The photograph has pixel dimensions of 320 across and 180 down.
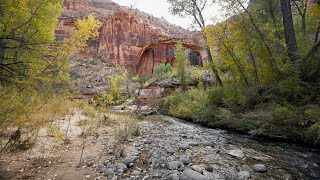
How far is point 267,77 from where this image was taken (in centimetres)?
759

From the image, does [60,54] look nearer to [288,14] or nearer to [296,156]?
[296,156]

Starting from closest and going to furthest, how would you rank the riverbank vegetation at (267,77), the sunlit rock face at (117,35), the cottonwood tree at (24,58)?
the cottonwood tree at (24,58), the riverbank vegetation at (267,77), the sunlit rock face at (117,35)

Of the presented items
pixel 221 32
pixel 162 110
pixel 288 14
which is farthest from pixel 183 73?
pixel 288 14

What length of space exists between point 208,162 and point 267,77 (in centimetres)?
528

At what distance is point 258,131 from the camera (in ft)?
20.2

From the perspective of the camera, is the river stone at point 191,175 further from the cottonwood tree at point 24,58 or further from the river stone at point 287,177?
the cottonwood tree at point 24,58

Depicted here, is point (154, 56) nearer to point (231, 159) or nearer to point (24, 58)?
point (24, 58)

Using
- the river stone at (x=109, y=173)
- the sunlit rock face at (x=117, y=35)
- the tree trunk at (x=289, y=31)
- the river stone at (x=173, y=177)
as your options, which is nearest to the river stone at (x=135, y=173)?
the river stone at (x=109, y=173)

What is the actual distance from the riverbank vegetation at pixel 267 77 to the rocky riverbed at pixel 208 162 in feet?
2.77

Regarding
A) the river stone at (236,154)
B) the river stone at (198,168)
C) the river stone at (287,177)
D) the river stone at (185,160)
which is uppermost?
the river stone at (198,168)

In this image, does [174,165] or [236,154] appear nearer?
[174,165]

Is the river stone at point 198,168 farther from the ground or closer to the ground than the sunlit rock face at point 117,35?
closer to the ground

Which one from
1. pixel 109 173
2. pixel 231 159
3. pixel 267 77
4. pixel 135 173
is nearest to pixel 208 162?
pixel 231 159

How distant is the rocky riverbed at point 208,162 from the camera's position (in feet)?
10.5
